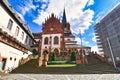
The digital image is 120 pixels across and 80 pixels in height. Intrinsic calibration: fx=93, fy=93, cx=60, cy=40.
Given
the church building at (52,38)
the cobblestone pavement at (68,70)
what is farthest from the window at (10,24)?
the church building at (52,38)

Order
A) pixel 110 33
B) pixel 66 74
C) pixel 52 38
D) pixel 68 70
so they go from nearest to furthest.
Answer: pixel 66 74 < pixel 68 70 < pixel 52 38 < pixel 110 33

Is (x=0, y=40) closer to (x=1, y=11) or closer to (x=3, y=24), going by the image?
(x=3, y=24)

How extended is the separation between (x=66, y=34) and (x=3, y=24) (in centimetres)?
4008

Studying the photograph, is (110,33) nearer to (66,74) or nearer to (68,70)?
(68,70)

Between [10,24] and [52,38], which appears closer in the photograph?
[10,24]

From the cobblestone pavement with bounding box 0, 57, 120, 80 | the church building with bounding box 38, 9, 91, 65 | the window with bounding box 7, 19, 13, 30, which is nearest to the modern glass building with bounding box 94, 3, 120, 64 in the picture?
the church building with bounding box 38, 9, 91, 65

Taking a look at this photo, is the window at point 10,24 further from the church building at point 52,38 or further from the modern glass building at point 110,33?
the modern glass building at point 110,33

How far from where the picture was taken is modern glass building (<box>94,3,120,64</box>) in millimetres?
57281

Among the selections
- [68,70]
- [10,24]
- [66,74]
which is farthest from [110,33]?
[10,24]

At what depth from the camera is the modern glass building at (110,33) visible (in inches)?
2255

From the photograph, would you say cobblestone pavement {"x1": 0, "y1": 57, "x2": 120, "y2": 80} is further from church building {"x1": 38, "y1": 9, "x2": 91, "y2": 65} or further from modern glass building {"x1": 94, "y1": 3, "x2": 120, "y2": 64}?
modern glass building {"x1": 94, "y1": 3, "x2": 120, "y2": 64}

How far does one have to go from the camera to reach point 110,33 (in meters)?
64.3

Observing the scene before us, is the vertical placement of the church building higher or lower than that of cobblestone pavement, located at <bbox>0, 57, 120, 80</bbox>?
higher

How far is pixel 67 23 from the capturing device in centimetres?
6550
